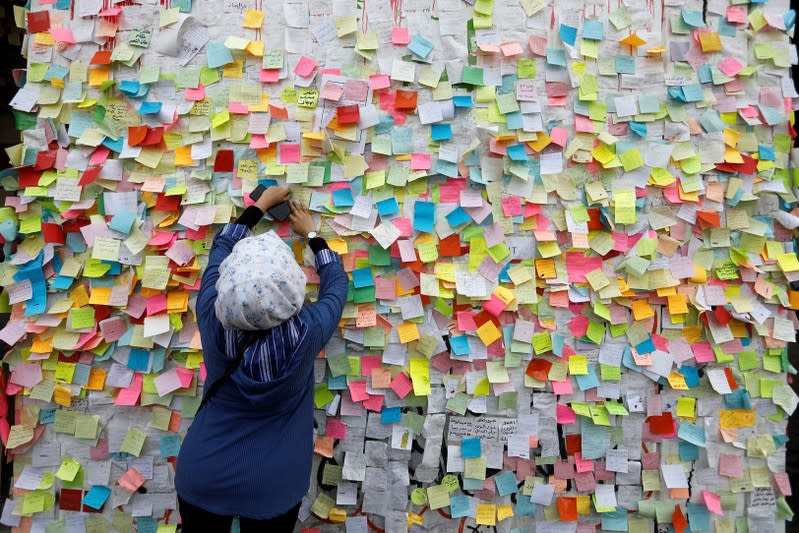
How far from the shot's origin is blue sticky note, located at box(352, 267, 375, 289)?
96.0 inches

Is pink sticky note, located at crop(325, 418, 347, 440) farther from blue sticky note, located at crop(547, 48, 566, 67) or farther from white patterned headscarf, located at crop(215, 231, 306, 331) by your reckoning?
blue sticky note, located at crop(547, 48, 566, 67)

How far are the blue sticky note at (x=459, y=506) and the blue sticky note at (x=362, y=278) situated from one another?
3.33ft

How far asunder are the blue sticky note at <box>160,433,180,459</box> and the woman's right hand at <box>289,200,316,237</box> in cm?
105

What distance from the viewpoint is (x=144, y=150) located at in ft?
8.05

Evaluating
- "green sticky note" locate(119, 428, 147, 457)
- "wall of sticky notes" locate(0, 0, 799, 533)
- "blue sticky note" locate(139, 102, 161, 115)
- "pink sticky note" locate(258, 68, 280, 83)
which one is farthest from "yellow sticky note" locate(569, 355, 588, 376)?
"blue sticky note" locate(139, 102, 161, 115)

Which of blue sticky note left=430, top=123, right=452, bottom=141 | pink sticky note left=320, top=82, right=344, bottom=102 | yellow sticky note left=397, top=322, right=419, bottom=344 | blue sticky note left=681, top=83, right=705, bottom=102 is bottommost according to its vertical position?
yellow sticky note left=397, top=322, right=419, bottom=344

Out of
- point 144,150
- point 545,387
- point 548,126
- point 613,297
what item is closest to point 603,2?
point 548,126

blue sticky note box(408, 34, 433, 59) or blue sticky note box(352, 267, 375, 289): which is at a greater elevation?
blue sticky note box(408, 34, 433, 59)

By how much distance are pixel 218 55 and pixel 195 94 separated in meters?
0.19

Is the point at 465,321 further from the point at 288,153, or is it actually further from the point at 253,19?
the point at 253,19

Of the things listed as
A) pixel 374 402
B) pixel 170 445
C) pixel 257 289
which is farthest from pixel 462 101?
pixel 170 445

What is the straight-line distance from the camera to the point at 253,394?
186 centimetres

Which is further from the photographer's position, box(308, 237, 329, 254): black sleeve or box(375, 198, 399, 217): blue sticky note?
box(375, 198, 399, 217): blue sticky note

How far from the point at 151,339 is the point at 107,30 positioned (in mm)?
1340
